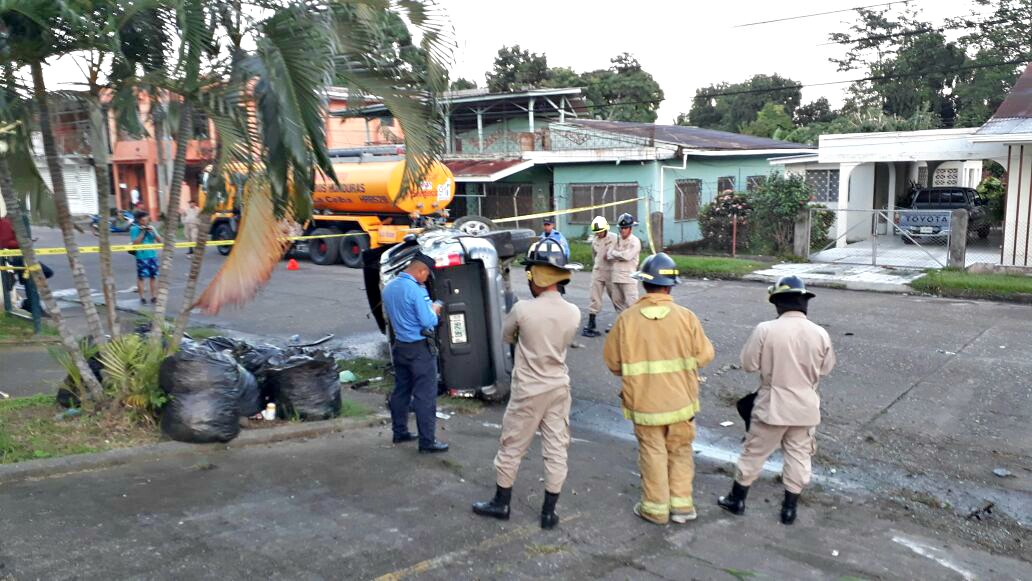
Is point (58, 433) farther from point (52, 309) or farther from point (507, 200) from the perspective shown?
point (507, 200)

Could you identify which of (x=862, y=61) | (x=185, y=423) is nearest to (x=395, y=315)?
(x=185, y=423)

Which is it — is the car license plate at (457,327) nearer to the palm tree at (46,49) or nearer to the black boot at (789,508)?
the palm tree at (46,49)

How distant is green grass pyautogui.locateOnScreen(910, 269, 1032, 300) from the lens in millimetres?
13492

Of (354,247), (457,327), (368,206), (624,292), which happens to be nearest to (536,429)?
(457,327)

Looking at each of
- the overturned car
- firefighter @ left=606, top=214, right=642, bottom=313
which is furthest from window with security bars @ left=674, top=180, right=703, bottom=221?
the overturned car

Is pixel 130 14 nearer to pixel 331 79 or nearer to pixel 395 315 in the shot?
pixel 331 79

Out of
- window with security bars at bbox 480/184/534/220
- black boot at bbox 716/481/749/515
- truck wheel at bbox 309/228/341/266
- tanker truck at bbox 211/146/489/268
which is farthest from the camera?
window with security bars at bbox 480/184/534/220

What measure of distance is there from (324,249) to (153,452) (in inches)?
592

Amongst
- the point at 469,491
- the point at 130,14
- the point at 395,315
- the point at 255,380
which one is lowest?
the point at 469,491

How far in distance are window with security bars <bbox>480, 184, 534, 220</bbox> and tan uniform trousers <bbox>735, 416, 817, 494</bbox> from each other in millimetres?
19041

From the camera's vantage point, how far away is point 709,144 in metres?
23.7

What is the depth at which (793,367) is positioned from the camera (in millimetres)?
5023

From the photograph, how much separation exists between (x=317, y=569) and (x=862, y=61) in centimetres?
4705

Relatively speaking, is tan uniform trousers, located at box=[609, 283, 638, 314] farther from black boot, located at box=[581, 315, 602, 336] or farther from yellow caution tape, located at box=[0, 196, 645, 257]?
yellow caution tape, located at box=[0, 196, 645, 257]
